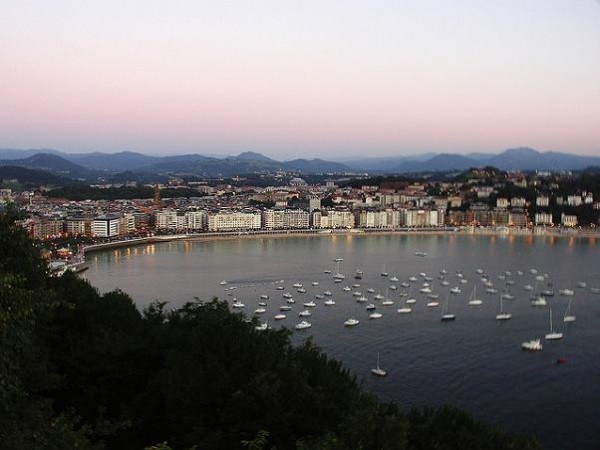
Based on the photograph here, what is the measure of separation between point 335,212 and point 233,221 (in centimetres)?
368

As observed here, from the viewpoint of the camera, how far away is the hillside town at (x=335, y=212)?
1888 cm

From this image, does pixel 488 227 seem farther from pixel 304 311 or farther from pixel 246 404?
pixel 246 404

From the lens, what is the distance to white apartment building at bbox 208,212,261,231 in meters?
20.9

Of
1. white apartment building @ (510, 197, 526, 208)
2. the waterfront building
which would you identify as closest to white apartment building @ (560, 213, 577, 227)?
white apartment building @ (510, 197, 526, 208)

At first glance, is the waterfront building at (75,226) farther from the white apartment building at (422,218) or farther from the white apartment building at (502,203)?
the white apartment building at (502,203)

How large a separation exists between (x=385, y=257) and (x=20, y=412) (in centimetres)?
1257

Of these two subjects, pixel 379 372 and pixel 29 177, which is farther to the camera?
pixel 29 177

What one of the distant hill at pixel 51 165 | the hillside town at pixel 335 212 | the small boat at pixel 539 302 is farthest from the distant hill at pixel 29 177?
the small boat at pixel 539 302

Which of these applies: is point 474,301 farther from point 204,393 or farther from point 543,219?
point 543,219

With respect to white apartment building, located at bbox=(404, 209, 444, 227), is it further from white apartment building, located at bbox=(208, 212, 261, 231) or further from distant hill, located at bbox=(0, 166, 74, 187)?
distant hill, located at bbox=(0, 166, 74, 187)

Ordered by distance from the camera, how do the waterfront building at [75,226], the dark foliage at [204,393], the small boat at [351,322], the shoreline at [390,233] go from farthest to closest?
the shoreline at [390,233] → the waterfront building at [75,226] → the small boat at [351,322] → the dark foliage at [204,393]

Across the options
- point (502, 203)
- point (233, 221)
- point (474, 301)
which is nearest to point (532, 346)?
point (474, 301)

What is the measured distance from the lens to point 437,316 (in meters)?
7.94

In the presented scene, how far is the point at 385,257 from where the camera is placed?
46.2 feet
